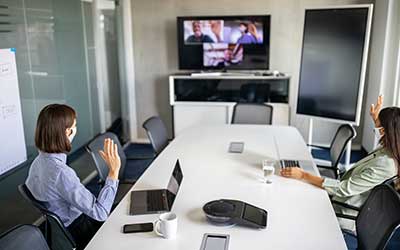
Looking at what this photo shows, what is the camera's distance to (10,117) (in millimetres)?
3041

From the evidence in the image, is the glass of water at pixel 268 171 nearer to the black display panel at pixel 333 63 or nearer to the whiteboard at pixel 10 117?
the whiteboard at pixel 10 117

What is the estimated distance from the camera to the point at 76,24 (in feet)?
13.9

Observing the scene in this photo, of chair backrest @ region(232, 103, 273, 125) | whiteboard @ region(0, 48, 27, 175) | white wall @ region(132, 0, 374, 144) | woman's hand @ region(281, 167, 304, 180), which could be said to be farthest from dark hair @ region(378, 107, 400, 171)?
white wall @ region(132, 0, 374, 144)

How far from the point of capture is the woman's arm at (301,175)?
231cm

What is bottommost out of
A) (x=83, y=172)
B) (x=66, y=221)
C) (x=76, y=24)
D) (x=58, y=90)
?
(x=83, y=172)

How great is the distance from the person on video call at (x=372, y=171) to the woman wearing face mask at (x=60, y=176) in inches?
43.8

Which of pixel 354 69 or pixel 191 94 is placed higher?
pixel 354 69

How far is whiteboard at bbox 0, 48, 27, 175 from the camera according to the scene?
2934 millimetres

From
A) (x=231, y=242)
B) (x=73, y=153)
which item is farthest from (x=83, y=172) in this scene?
(x=231, y=242)

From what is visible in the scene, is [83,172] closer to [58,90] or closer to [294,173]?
[58,90]

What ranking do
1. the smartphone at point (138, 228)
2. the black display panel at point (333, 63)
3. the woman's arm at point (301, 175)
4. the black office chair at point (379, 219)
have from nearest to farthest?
the black office chair at point (379, 219)
the smartphone at point (138, 228)
the woman's arm at point (301, 175)
the black display panel at point (333, 63)

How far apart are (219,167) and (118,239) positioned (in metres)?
1.06

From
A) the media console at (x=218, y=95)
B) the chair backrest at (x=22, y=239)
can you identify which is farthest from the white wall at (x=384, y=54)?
the chair backrest at (x=22, y=239)

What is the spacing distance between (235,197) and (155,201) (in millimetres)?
444
